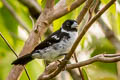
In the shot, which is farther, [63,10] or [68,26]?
[68,26]

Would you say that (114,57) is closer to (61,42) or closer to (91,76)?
(61,42)

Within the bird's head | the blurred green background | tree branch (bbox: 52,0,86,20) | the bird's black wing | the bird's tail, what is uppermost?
tree branch (bbox: 52,0,86,20)

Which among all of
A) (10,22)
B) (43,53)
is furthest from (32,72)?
(10,22)

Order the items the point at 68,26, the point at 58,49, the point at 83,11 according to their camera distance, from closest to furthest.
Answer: the point at 83,11, the point at 58,49, the point at 68,26

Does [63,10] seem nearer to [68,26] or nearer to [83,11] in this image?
[83,11]

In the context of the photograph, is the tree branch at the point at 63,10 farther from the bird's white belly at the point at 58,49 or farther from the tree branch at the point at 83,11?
the bird's white belly at the point at 58,49

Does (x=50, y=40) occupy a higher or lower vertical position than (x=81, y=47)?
higher

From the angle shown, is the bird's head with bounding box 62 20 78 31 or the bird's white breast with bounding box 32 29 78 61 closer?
the bird's white breast with bounding box 32 29 78 61

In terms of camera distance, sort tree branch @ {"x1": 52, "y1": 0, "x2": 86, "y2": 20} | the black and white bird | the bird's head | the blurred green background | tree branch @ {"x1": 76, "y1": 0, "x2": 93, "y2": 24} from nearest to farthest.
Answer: tree branch @ {"x1": 76, "y1": 0, "x2": 93, "y2": 24} → tree branch @ {"x1": 52, "y1": 0, "x2": 86, "y2": 20} → the black and white bird → the bird's head → the blurred green background

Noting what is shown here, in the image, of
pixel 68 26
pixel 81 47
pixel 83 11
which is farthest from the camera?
pixel 81 47

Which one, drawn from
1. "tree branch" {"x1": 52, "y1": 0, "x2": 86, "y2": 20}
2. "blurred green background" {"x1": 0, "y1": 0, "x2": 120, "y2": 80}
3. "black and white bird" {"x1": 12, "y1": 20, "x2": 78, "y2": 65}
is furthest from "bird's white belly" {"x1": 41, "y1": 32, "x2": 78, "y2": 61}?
"tree branch" {"x1": 52, "y1": 0, "x2": 86, "y2": 20}

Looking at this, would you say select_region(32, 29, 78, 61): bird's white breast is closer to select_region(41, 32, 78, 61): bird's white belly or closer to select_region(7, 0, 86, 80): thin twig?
select_region(41, 32, 78, 61): bird's white belly

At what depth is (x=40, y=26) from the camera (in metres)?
3.82

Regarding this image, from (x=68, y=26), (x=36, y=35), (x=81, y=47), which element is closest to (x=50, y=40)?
(x=36, y=35)
